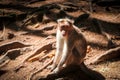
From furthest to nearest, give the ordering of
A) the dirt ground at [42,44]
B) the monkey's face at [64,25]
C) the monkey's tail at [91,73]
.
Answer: the dirt ground at [42,44], the monkey's tail at [91,73], the monkey's face at [64,25]

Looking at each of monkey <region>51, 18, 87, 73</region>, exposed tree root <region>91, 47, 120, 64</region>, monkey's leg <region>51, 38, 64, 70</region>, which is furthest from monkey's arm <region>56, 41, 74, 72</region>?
exposed tree root <region>91, 47, 120, 64</region>

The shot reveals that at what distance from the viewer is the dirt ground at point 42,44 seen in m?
6.46

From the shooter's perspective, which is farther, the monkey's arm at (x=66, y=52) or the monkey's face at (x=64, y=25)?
the monkey's arm at (x=66, y=52)

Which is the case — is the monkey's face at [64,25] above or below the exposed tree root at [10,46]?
above

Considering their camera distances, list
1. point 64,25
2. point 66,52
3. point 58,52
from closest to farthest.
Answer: point 64,25
point 66,52
point 58,52

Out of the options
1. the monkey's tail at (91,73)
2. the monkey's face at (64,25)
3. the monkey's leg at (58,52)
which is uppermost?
the monkey's face at (64,25)

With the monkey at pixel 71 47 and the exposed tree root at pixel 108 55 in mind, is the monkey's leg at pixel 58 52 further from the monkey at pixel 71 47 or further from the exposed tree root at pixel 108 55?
the exposed tree root at pixel 108 55

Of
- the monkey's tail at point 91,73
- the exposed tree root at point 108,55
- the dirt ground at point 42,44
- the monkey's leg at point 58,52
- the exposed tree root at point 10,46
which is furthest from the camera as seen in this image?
the exposed tree root at point 10,46

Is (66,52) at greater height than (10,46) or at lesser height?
greater

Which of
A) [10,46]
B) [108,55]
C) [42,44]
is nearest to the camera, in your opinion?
[108,55]

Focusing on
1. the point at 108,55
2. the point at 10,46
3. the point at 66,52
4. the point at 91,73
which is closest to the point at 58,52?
the point at 66,52

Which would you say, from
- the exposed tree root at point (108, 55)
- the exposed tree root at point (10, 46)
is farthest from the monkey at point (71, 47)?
the exposed tree root at point (10, 46)

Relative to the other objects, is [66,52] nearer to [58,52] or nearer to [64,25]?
[58,52]

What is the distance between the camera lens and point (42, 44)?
788 cm
